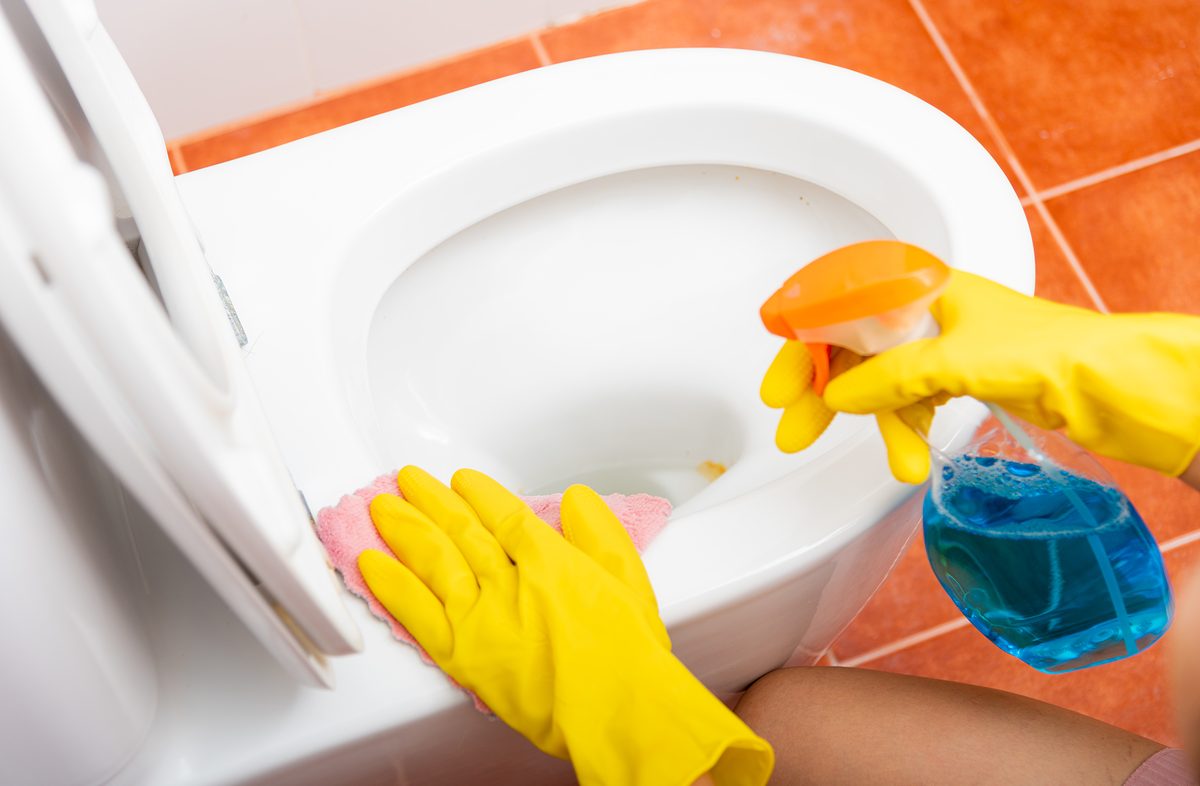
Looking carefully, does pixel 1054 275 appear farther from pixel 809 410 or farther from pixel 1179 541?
pixel 809 410

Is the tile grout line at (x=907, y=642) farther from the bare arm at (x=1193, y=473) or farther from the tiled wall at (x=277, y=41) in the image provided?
the tiled wall at (x=277, y=41)

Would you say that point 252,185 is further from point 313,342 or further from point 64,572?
point 64,572

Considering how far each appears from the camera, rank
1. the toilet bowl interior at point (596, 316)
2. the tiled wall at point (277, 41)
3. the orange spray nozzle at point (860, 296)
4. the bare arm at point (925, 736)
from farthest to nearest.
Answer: the tiled wall at point (277, 41) < the toilet bowl interior at point (596, 316) < the bare arm at point (925, 736) < the orange spray nozzle at point (860, 296)

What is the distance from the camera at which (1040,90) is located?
1302 millimetres

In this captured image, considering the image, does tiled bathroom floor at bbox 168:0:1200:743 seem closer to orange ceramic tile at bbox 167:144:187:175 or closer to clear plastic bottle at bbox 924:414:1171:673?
orange ceramic tile at bbox 167:144:187:175

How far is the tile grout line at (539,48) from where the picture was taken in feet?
4.33

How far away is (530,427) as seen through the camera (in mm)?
870

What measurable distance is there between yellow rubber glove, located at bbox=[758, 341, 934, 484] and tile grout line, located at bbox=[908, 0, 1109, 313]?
27.1 inches

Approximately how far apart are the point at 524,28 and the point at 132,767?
3.32 feet

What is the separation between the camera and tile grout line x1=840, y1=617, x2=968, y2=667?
1.04 meters

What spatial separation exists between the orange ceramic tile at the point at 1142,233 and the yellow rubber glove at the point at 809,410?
0.71 metres

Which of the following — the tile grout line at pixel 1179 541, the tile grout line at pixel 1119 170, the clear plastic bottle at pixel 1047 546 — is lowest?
the tile grout line at pixel 1179 541

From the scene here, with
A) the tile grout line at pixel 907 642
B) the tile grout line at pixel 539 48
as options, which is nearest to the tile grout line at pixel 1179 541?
the tile grout line at pixel 907 642

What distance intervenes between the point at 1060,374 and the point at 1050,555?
0.09 meters
